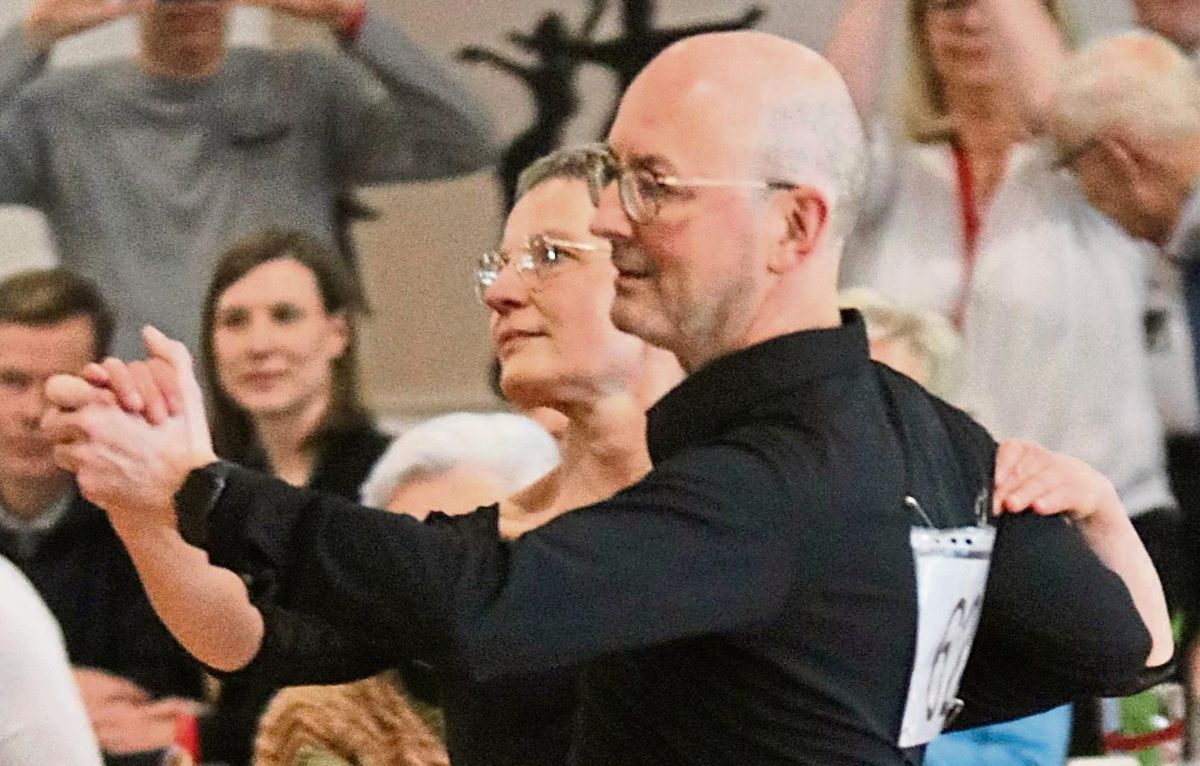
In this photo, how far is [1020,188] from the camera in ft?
10.4

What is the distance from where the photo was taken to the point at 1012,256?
10.3ft

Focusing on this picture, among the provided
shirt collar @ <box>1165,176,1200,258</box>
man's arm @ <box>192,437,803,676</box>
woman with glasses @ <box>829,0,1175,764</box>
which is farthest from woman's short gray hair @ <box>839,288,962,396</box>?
man's arm @ <box>192,437,803,676</box>

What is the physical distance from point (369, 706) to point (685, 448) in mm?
977

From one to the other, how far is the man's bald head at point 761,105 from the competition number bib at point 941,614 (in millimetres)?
240

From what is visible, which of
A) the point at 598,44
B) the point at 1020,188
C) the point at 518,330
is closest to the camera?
the point at 518,330

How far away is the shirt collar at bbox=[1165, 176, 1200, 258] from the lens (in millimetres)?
2980

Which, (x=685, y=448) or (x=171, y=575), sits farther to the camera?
(x=171, y=575)

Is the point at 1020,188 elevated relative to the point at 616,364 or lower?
lower

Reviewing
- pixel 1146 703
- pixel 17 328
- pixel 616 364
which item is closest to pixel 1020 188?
pixel 1146 703

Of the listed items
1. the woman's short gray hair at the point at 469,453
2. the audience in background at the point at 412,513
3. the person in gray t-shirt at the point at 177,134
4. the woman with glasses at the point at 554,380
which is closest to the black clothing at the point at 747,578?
the woman with glasses at the point at 554,380

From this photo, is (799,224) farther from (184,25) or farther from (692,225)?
(184,25)

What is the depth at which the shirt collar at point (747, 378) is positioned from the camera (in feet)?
4.61

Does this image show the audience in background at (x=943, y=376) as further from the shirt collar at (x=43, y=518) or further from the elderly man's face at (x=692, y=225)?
the shirt collar at (x=43, y=518)

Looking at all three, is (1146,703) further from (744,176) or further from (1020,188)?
(744,176)
